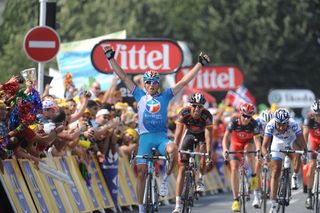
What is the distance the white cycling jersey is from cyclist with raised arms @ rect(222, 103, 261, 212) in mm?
469

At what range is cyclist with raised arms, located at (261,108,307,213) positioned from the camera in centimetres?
2038

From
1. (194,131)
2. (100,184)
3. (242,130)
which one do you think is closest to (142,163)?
(194,131)

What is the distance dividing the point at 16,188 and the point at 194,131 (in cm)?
411

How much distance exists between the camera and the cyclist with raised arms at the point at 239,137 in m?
21.7

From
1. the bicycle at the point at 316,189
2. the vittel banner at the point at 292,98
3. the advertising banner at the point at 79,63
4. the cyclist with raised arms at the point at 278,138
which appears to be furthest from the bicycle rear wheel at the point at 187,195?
the vittel banner at the point at 292,98

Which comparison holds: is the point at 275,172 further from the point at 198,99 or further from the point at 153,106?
the point at 153,106

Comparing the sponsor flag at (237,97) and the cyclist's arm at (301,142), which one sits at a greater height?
the sponsor flag at (237,97)

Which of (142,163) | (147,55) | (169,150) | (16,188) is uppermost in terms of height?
(147,55)

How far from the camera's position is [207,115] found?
20.2 m

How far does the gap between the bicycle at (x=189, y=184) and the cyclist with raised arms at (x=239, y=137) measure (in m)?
1.41

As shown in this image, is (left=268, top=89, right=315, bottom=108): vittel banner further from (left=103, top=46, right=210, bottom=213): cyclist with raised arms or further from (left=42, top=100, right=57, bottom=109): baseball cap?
(left=103, top=46, right=210, bottom=213): cyclist with raised arms

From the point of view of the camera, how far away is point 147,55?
27.2 m

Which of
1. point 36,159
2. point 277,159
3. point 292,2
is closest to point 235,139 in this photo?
point 277,159

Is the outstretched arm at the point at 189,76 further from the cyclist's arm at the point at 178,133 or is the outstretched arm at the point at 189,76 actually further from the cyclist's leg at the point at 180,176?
the cyclist's leg at the point at 180,176
